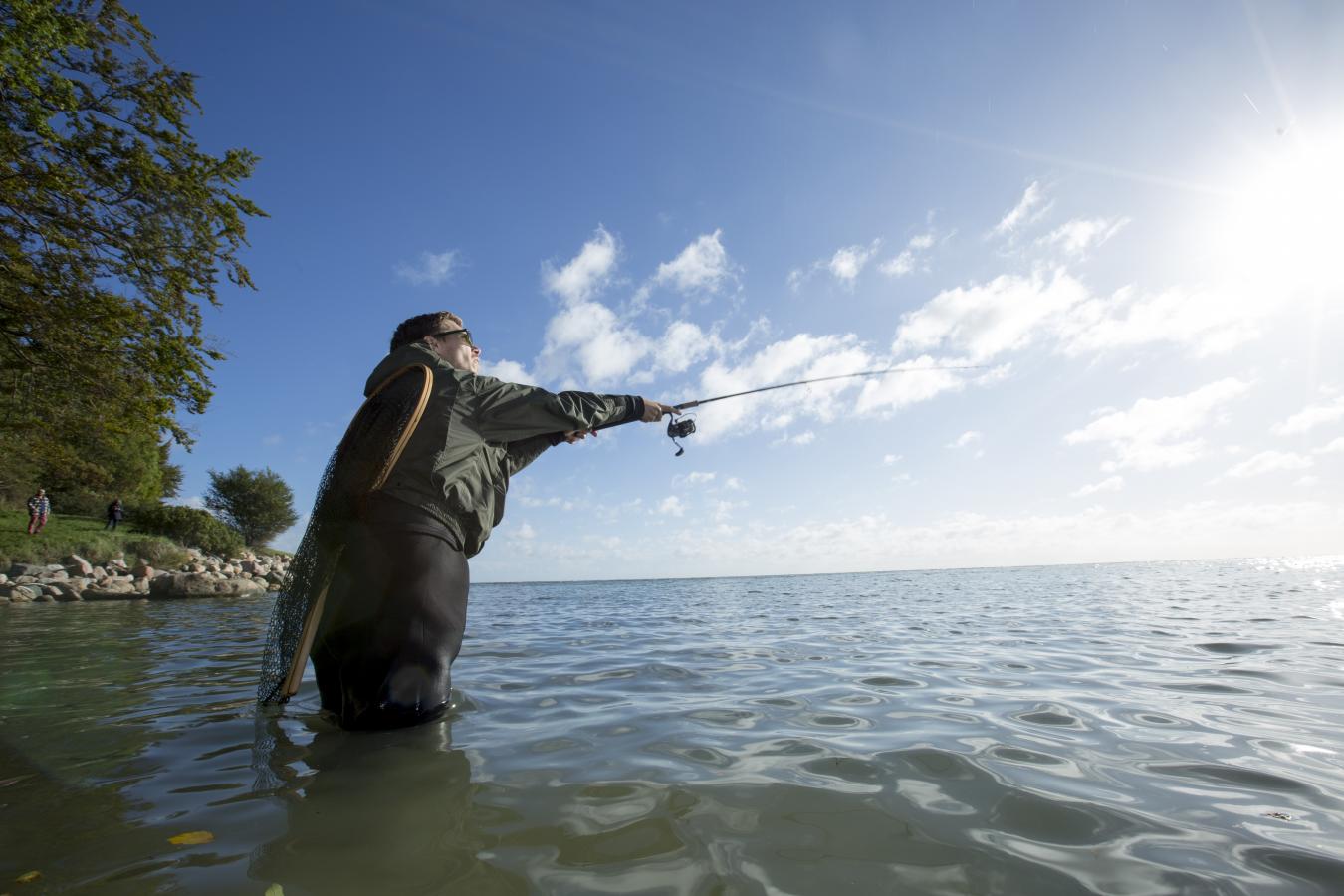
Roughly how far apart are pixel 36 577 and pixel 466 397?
28038 millimetres

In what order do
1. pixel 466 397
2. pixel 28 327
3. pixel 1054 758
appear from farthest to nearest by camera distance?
pixel 28 327 → pixel 466 397 → pixel 1054 758

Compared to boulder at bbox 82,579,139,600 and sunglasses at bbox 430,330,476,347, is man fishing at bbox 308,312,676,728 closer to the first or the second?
sunglasses at bbox 430,330,476,347

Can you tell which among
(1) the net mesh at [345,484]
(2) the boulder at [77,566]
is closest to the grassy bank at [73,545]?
(2) the boulder at [77,566]

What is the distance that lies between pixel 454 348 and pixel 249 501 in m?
55.4

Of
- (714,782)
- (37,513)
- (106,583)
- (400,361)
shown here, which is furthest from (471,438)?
(37,513)

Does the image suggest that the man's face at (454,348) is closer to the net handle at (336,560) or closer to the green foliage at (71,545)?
the net handle at (336,560)

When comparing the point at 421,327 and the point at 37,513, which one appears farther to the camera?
the point at 37,513

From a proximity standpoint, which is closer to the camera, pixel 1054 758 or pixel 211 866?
pixel 211 866

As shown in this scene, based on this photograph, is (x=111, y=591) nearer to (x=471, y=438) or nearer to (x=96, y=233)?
(x=96, y=233)

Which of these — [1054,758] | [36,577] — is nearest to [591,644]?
[1054,758]

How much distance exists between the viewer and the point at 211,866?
2.05 m

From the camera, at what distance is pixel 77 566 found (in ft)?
78.5

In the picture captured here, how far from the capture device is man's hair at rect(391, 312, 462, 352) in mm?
4438

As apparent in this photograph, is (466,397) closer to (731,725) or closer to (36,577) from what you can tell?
(731,725)
